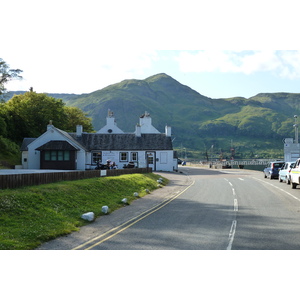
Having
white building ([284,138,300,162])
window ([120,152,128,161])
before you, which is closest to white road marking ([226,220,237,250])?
window ([120,152,128,161])

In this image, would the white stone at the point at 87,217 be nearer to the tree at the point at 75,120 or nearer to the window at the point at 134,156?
the window at the point at 134,156

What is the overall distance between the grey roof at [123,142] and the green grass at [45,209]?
3983 cm

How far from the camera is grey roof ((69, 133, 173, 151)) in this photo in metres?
64.4

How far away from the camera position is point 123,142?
65.4 metres

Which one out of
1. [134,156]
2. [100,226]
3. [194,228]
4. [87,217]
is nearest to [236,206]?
[194,228]

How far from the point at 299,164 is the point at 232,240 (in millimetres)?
18977

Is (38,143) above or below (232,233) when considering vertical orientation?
above

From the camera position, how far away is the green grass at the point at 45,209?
38.8 ft

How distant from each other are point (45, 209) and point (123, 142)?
49701 millimetres

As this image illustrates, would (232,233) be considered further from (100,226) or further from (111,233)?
(100,226)

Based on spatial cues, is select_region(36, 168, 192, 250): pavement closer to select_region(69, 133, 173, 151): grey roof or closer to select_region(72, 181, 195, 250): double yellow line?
select_region(72, 181, 195, 250): double yellow line

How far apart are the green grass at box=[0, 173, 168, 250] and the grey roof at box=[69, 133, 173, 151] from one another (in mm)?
39831

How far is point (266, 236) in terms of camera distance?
1197 centimetres

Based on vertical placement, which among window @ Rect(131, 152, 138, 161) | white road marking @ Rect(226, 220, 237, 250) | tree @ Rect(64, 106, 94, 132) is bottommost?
white road marking @ Rect(226, 220, 237, 250)
